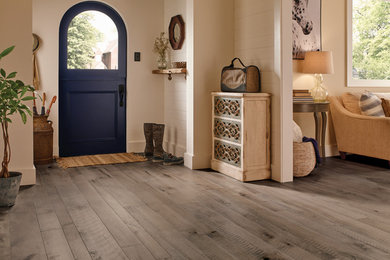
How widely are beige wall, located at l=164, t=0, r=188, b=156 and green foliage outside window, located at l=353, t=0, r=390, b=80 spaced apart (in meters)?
2.47

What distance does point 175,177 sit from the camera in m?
4.41

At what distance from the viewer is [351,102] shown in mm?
5516

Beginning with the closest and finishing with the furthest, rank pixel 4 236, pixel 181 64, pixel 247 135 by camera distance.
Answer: pixel 4 236
pixel 247 135
pixel 181 64

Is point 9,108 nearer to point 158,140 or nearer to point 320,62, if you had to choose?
point 158,140

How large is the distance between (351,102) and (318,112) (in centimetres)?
55

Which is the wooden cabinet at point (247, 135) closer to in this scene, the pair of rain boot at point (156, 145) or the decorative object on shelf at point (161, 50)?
the pair of rain boot at point (156, 145)

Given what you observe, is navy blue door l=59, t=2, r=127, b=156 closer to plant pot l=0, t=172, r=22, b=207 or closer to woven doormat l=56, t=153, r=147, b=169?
woven doormat l=56, t=153, r=147, b=169

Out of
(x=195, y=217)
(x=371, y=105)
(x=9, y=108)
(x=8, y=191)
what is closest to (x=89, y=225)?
(x=195, y=217)

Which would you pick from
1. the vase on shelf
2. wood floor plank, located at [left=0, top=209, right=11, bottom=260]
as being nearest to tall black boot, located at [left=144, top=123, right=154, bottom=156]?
the vase on shelf

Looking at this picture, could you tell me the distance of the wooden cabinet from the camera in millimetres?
4145

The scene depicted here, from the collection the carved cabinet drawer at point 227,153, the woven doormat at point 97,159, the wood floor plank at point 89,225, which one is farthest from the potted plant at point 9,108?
the carved cabinet drawer at point 227,153

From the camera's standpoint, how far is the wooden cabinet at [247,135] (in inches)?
163

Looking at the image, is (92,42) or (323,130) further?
(92,42)

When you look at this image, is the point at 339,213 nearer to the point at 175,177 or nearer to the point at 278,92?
the point at 278,92
